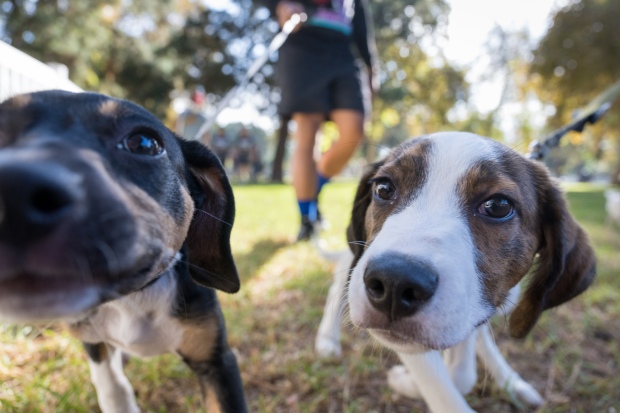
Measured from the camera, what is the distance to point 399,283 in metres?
1.40

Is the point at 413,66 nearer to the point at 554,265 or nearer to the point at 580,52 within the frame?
the point at 580,52

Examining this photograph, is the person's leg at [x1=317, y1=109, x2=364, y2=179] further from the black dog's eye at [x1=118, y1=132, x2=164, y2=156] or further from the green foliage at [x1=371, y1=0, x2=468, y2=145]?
the green foliage at [x1=371, y1=0, x2=468, y2=145]

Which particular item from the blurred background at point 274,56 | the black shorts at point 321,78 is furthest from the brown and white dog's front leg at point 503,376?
the blurred background at point 274,56

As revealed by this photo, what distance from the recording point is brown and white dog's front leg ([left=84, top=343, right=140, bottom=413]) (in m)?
2.03

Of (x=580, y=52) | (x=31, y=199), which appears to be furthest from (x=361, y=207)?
(x=580, y=52)

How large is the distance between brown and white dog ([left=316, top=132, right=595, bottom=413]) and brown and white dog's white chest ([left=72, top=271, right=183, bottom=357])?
79 cm

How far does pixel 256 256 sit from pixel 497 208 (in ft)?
11.5

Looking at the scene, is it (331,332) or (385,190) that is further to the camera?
(331,332)

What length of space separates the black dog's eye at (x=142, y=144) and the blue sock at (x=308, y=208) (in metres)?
3.88

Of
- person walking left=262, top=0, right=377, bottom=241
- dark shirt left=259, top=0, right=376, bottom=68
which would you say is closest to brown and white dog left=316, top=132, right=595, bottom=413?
person walking left=262, top=0, right=377, bottom=241

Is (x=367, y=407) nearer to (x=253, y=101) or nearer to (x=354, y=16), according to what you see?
Result: (x=354, y=16)

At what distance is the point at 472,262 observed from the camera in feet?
5.52

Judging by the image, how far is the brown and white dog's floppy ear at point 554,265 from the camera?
2068mm

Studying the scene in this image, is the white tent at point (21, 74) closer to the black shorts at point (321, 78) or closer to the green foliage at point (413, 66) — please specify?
the black shorts at point (321, 78)
